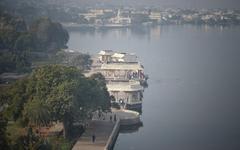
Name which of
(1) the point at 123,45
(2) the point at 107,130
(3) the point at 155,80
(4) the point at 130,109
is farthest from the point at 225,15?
(2) the point at 107,130

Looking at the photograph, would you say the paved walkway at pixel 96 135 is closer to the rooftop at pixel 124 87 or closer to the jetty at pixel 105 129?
the jetty at pixel 105 129

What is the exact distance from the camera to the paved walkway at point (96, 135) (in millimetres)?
11906

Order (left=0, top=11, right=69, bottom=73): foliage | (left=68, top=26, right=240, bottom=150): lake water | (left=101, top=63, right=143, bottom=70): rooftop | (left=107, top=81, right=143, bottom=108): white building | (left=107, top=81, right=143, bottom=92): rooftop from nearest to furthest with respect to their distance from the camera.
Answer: (left=68, top=26, right=240, bottom=150): lake water → (left=107, top=81, right=143, bottom=108): white building → (left=107, top=81, right=143, bottom=92): rooftop → (left=0, top=11, right=69, bottom=73): foliage → (left=101, top=63, right=143, bottom=70): rooftop

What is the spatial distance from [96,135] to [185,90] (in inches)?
280

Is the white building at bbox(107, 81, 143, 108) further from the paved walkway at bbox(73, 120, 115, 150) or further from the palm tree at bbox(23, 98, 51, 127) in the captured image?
the palm tree at bbox(23, 98, 51, 127)

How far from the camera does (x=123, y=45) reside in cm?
3183

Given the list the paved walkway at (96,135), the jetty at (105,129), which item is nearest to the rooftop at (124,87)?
the jetty at (105,129)

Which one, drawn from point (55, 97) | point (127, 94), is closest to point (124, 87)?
point (127, 94)

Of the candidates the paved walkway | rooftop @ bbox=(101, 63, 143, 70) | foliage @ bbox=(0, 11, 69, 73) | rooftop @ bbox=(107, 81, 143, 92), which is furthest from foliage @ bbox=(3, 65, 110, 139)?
rooftop @ bbox=(101, 63, 143, 70)

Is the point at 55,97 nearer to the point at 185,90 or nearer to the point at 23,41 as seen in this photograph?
the point at 185,90

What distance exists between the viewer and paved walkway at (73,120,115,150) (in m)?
11.9

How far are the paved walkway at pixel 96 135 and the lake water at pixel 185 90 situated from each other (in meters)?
0.38

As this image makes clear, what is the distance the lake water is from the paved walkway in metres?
0.38

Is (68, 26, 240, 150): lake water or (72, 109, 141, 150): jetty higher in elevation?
(72, 109, 141, 150): jetty
